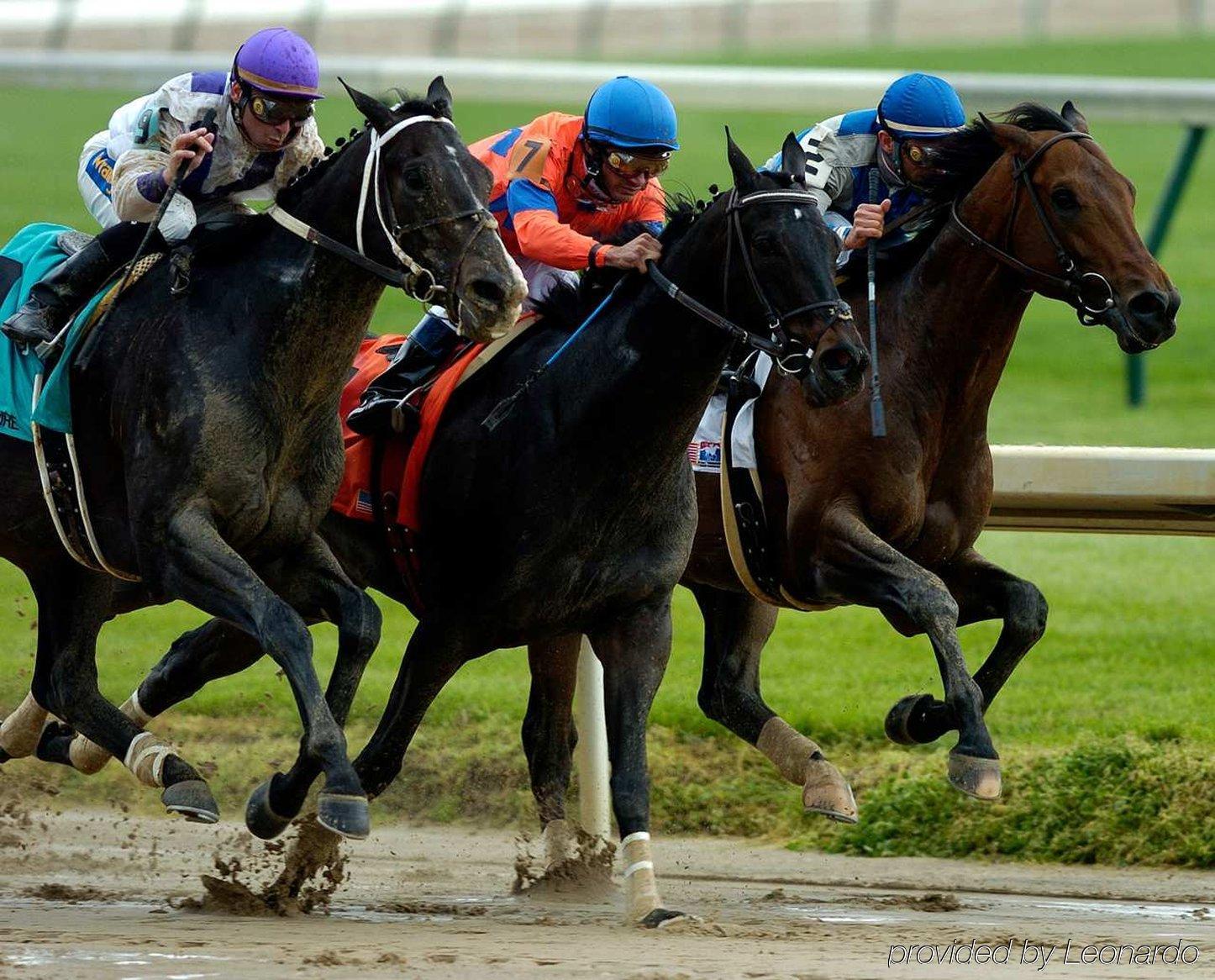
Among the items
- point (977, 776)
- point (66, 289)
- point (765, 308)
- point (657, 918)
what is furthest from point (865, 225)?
point (66, 289)

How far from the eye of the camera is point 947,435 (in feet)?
21.4

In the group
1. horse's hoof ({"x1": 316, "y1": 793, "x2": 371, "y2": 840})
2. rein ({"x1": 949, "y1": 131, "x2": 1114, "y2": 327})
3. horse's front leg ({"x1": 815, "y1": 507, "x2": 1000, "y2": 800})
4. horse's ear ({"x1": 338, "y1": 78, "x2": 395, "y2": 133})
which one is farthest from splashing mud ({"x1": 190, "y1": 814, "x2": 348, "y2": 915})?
rein ({"x1": 949, "y1": 131, "x2": 1114, "y2": 327})

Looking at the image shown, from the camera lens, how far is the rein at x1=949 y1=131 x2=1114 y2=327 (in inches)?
244

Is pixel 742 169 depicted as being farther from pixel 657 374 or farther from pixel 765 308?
pixel 657 374

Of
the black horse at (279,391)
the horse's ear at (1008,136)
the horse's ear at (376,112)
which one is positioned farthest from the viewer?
the horse's ear at (1008,136)

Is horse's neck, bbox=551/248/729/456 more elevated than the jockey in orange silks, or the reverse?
the jockey in orange silks

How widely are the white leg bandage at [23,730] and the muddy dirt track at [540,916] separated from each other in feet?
1.05

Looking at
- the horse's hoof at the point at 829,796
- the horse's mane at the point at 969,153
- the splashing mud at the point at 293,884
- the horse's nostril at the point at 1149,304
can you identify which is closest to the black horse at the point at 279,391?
the splashing mud at the point at 293,884

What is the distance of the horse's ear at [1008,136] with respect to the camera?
21.2 feet

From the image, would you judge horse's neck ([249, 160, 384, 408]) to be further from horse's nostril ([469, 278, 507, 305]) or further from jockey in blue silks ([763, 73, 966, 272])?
jockey in blue silks ([763, 73, 966, 272])

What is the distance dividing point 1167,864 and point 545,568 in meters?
2.68

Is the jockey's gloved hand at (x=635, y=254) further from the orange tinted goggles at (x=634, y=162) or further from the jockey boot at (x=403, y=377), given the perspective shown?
the jockey boot at (x=403, y=377)

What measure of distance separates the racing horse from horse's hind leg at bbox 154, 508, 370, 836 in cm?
173

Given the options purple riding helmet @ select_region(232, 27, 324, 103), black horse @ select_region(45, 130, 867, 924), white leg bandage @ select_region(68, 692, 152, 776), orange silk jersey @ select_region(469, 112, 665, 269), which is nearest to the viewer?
black horse @ select_region(45, 130, 867, 924)
